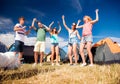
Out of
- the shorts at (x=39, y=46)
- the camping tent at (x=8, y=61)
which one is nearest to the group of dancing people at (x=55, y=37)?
the shorts at (x=39, y=46)

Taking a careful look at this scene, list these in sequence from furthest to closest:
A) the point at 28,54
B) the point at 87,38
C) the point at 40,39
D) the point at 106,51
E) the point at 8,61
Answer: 1. the point at 28,54
2. the point at 40,39
3. the point at 106,51
4. the point at 87,38
5. the point at 8,61

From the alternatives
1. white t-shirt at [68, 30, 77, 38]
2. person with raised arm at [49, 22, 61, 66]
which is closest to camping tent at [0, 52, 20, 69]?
person with raised arm at [49, 22, 61, 66]

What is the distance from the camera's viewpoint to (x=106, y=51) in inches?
369

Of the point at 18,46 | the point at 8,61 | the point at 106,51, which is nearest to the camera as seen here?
the point at 8,61

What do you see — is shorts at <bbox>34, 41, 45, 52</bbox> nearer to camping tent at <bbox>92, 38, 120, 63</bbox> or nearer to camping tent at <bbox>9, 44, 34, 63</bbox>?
camping tent at <bbox>92, 38, 120, 63</bbox>

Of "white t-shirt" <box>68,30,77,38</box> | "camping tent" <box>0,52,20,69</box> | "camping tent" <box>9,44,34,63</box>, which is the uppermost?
"white t-shirt" <box>68,30,77,38</box>

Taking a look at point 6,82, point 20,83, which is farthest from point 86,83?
point 6,82

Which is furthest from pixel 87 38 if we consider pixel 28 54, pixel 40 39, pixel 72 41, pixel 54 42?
pixel 28 54

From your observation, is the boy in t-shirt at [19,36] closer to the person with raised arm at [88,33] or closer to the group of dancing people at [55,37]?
the group of dancing people at [55,37]

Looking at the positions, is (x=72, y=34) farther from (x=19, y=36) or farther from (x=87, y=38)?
(x=19, y=36)

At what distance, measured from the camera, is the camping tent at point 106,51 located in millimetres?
8906

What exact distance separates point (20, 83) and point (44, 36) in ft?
20.3

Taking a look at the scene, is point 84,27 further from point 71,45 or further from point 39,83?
point 39,83

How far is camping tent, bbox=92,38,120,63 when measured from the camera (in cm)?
891
